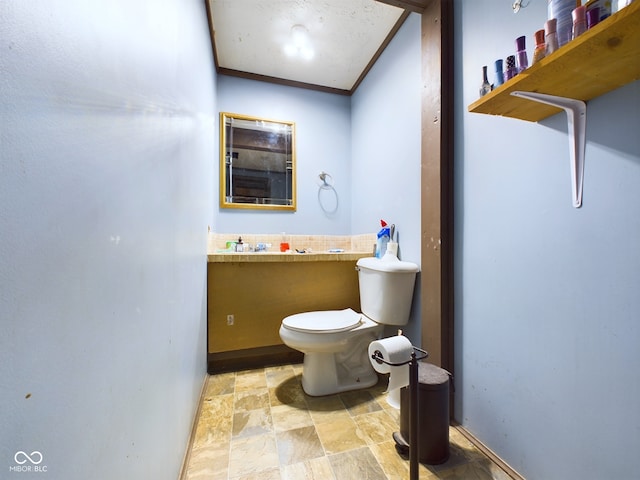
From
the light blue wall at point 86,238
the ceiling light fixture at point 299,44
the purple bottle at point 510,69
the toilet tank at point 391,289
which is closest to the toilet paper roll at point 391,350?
the toilet tank at point 391,289

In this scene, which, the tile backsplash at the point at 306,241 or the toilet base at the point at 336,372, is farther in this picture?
the tile backsplash at the point at 306,241

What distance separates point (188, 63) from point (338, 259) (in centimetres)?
133

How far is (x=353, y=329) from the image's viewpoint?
56.2 inches

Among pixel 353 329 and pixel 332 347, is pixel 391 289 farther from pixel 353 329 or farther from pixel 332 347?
pixel 332 347

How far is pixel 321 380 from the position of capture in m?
1.48

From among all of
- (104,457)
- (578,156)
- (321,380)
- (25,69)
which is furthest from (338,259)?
(25,69)

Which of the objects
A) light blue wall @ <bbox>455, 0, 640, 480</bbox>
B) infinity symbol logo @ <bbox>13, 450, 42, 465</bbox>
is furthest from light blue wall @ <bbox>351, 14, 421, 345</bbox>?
infinity symbol logo @ <bbox>13, 450, 42, 465</bbox>

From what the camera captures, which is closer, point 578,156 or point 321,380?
point 578,156

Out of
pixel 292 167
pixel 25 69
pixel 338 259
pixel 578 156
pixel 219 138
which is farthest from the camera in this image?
pixel 292 167

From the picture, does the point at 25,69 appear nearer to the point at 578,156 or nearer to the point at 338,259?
the point at 578,156

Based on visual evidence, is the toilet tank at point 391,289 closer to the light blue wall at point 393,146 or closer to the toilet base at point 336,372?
the light blue wall at point 393,146

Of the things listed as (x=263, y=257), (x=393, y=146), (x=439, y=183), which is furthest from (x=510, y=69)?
(x=263, y=257)

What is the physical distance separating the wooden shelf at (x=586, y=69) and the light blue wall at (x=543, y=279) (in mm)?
69

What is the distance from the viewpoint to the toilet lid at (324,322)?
4.46ft
